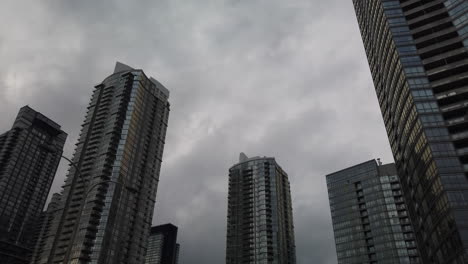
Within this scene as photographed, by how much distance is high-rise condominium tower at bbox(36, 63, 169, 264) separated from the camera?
123500 millimetres

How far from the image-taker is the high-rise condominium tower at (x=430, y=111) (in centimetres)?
7119

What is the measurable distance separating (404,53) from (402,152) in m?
24.4

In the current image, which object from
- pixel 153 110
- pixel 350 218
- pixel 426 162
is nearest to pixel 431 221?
pixel 426 162

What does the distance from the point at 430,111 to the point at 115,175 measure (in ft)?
332

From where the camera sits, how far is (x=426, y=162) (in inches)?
3100

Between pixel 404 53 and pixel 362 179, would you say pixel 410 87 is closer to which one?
pixel 404 53

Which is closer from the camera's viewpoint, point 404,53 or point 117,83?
point 404,53

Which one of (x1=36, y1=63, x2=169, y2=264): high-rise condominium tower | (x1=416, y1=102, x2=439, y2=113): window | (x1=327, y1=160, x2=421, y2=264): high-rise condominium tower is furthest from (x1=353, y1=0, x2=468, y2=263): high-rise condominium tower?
(x1=36, y1=63, x2=169, y2=264): high-rise condominium tower

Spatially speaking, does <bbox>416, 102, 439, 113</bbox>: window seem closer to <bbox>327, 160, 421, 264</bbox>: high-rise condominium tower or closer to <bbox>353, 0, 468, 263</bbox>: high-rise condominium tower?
<bbox>353, 0, 468, 263</bbox>: high-rise condominium tower

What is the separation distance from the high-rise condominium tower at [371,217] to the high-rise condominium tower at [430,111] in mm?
52395

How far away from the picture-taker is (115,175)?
135 m

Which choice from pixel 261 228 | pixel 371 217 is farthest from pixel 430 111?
pixel 261 228

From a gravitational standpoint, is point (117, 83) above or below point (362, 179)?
above

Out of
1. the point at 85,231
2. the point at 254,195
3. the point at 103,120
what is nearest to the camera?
the point at 85,231
